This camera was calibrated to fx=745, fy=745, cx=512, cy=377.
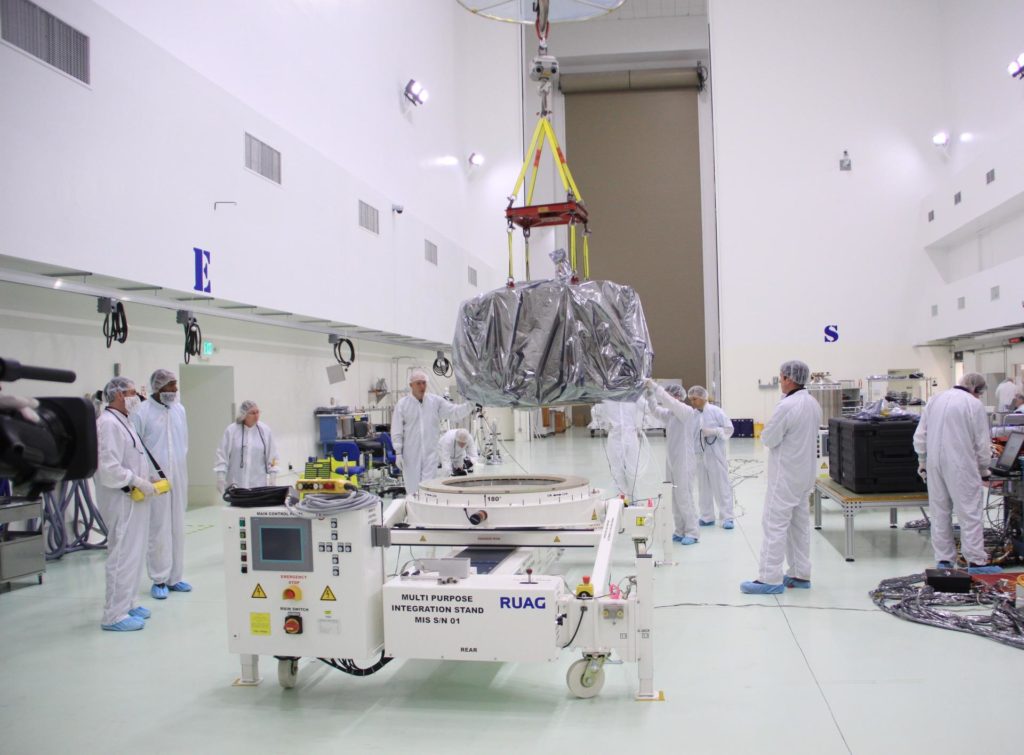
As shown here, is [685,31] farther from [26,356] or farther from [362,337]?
[26,356]

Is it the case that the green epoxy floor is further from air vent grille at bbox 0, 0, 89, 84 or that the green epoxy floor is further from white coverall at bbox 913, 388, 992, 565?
air vent grille at bbox 0, 0, 89, 84

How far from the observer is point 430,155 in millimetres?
14844

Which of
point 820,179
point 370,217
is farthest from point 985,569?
point 820,179

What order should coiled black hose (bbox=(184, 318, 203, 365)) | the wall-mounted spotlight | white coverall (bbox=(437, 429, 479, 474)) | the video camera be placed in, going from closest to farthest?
the video camera → coiled black hose (bbox=(184, 318, 203, 365)) → white coverall (bbox=(437, 429, 479, 474)) → the wall-mounted spotlight

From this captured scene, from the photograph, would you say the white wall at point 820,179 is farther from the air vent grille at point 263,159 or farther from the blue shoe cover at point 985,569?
the blue shoe cover at point 985,569

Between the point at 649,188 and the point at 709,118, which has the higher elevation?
the point at 709,118

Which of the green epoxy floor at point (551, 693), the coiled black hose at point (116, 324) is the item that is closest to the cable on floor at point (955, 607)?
the green epoxy floor at point (551, 693)

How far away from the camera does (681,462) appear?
22.9 ft

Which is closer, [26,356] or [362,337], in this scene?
[26,356]

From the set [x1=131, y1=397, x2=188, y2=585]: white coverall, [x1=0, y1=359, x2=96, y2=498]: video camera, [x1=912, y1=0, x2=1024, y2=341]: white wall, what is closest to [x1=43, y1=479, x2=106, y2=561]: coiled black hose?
[x1=131, y1=397, x2=188, y2=585]: white coverall

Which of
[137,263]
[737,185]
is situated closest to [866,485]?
[137,263]

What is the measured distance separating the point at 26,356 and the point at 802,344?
15499mm

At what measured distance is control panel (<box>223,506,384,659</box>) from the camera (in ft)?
10.8

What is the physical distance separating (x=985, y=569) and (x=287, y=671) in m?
4.67
